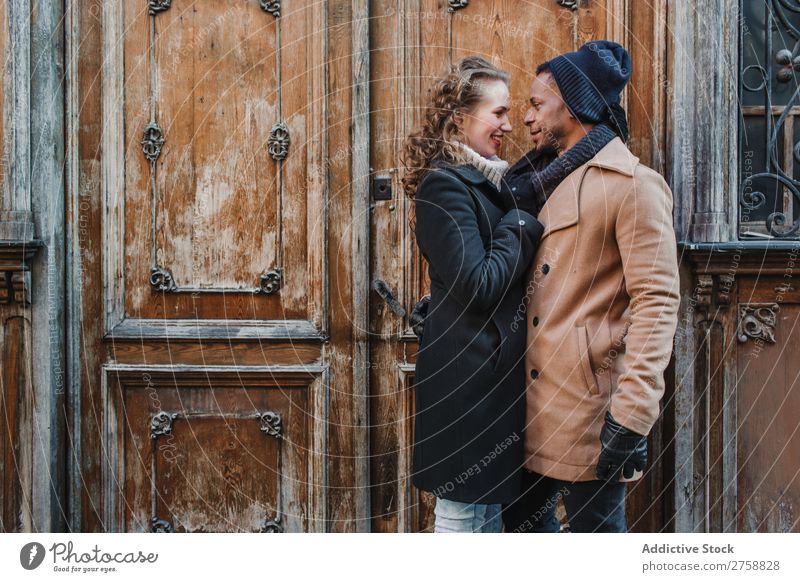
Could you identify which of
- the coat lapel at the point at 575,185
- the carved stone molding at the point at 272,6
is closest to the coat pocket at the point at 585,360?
the coat lapel at the point at 575,185

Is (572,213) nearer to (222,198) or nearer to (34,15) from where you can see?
(222,198)

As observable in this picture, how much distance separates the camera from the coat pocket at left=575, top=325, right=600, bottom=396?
225 cm

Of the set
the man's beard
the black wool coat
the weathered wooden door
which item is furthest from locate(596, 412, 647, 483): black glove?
the weathered wooden door

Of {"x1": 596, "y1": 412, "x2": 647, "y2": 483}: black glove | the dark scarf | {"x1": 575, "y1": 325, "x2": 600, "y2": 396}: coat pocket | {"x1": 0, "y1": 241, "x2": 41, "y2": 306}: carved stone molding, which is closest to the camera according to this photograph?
{"x1": 596, "y1": 412, "x2": 647, "y2": 483}: black glove

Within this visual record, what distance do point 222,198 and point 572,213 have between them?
4.75 feet

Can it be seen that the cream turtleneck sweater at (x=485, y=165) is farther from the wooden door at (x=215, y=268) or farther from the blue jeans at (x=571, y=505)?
the blue jeans at (x=571, y=505)

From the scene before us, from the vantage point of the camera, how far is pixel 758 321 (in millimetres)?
3021

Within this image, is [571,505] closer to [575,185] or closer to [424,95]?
[575,185]

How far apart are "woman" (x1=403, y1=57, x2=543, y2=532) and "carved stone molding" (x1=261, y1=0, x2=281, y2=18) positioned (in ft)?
3.11

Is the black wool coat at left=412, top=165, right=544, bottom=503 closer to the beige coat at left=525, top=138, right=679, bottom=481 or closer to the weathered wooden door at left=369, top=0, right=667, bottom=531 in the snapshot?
the beige coat at left=525, top=138, right=679, bottom=481

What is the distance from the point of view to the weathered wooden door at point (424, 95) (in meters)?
3.09

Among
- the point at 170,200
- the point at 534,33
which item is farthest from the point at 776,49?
the point at 170,200

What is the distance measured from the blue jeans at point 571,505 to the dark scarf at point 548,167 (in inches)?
32.5

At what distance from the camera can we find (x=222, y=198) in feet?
10.3
